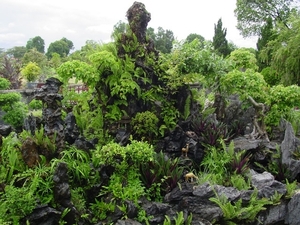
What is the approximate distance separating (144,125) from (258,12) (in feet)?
79.5

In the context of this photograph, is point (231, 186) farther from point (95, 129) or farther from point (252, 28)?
point (252, 28)

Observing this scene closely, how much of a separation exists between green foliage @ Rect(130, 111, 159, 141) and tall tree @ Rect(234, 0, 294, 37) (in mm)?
23216

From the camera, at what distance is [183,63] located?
6793 mm

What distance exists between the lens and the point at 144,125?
20.1 feet

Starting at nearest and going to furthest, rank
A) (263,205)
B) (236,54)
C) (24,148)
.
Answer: (24,148) < (263,205) < (236,54)

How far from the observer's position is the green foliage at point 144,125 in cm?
615

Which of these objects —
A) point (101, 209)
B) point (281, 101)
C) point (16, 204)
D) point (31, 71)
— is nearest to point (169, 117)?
point (101, 209)

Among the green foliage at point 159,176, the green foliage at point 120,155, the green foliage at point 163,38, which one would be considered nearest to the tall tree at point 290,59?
the green foliage at point 159,176

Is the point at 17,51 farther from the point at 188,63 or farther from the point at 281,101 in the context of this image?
the point at 281,101

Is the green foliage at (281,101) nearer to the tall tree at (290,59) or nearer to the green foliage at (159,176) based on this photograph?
the green foliage at (159,176)

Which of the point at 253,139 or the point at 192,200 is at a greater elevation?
the point at 253,139

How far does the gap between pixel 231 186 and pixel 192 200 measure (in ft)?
3.50

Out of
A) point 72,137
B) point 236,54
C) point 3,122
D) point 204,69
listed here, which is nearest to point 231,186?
point 204,69

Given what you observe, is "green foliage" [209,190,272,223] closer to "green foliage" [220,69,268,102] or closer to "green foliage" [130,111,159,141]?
"green foliage" [130,111,159,141]
